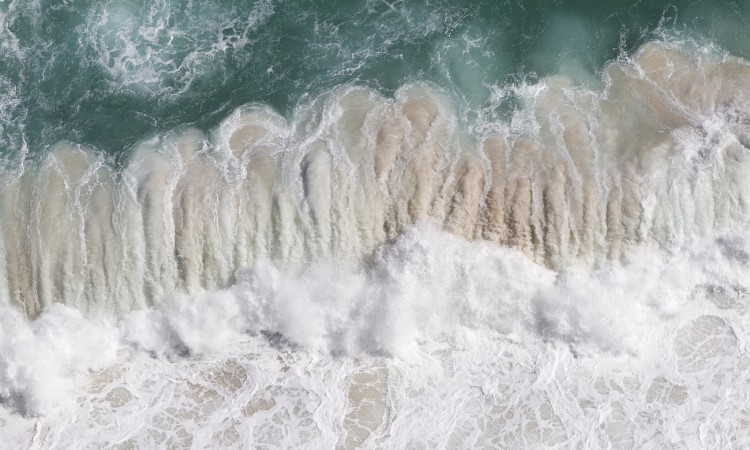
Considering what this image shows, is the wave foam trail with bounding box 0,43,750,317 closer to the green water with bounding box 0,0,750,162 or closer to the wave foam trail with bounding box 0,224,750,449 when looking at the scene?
the wave foam trail with bounding box 0,224,750,449

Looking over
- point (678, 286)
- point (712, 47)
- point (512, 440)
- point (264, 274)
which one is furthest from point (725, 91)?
point (264, 274)

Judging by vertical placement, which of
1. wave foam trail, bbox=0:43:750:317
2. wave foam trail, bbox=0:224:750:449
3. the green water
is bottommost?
wave foam trail, bbox=0:224:750:449

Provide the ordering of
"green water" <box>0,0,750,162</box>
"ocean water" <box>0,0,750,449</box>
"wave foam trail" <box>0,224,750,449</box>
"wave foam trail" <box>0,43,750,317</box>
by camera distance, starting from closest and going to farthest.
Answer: "wave foam trail" <box>0,224,750,449</box> < "ocean water" <box>0,0,750,449</box> < "wave foam trail" <box>0,43,750,317</box> < "green water" <box>0,0,750,162</box>

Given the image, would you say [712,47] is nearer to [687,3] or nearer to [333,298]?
[687,3]

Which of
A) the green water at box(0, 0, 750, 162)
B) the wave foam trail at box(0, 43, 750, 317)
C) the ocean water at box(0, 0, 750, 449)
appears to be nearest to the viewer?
the ocean water at box(0, 0, 750, 449)

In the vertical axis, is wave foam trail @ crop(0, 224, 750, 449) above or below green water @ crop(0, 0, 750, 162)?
below

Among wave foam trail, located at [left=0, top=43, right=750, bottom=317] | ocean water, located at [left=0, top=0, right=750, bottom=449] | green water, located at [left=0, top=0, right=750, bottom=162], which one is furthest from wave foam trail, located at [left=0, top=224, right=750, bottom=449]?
green water, located at [left=0, top=0, right=750, bottom=162]

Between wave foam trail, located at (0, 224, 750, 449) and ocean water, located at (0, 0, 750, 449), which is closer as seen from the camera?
wave foam trail, located at (0, 224, 750, 449)
